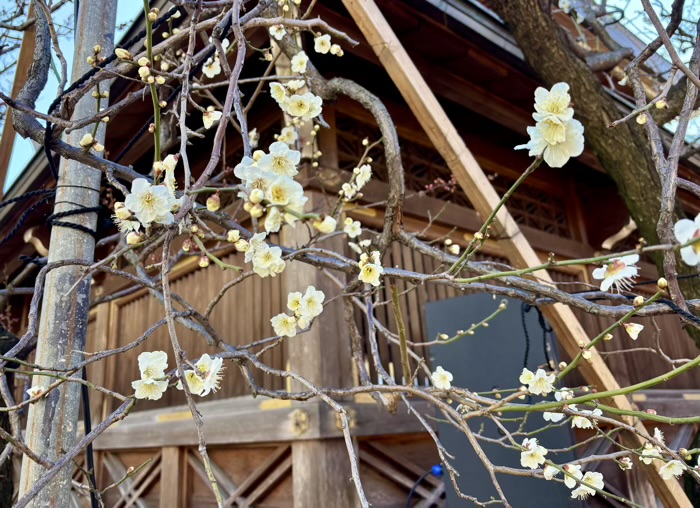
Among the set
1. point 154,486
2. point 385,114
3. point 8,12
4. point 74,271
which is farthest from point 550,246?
point 8,12

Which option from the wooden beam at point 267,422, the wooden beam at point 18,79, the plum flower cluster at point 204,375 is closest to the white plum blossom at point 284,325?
the plum flower cluster at point 204,375

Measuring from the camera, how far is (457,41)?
304 centimetres

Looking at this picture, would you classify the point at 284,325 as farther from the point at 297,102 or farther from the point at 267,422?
the point at 267,422

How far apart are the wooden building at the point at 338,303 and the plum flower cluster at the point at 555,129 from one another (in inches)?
47.7

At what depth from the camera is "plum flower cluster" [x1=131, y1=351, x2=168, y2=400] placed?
916mm

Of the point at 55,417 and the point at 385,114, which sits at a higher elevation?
the point at 385,114

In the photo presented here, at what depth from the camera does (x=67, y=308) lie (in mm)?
1158

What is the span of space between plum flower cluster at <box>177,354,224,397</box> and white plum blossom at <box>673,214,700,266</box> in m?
0.76

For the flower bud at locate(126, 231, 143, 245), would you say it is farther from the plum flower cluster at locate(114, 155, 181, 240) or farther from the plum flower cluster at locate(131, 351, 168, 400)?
the plum flower cluster at locate(131, 351, 168, 400)

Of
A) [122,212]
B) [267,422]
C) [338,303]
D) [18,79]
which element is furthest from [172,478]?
[122,212]

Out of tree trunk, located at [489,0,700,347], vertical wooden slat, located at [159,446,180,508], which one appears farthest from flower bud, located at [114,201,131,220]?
vertical wooden slat, located at [159,446,180,508]

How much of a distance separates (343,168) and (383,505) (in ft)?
6.14

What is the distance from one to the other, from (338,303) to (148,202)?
188 centimetres

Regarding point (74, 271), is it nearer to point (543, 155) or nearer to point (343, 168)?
point (543, 155)
